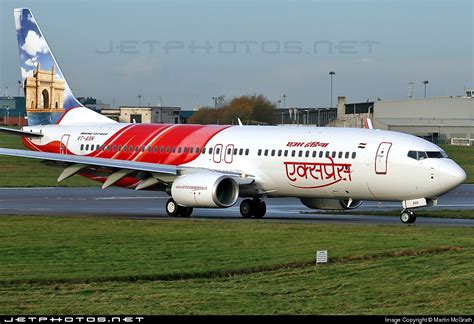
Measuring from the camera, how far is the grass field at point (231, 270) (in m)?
19.4

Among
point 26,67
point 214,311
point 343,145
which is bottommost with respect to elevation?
point 214,311

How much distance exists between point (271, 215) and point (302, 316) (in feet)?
84.5

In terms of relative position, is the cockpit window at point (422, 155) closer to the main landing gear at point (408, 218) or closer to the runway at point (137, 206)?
the main landing gear at point (408, 218)

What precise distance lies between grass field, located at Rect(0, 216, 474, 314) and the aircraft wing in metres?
7.29

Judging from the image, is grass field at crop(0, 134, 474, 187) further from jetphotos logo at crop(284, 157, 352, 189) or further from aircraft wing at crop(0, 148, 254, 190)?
jetphotos logo at crop(284, 157, 352, 189)

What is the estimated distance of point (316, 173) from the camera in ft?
131

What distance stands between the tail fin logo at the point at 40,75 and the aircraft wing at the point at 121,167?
243 inches

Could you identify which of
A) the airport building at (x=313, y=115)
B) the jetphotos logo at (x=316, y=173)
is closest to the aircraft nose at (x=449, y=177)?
the jetphotos logo at (x=316, y=173)

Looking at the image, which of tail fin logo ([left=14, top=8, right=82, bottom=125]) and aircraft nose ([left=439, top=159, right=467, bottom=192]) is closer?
aircraft nose ([left=439, top=159, right=467, bottom=192])

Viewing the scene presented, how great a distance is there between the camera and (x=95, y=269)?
23859mm

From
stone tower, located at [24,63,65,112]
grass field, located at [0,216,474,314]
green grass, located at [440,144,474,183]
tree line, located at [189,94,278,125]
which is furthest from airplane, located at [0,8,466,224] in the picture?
tree line, located at [189,94,278,125]

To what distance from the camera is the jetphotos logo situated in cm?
3938

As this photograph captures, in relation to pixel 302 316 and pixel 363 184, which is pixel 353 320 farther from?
pixel 363 184

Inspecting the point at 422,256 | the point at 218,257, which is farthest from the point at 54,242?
the point at 422,256
